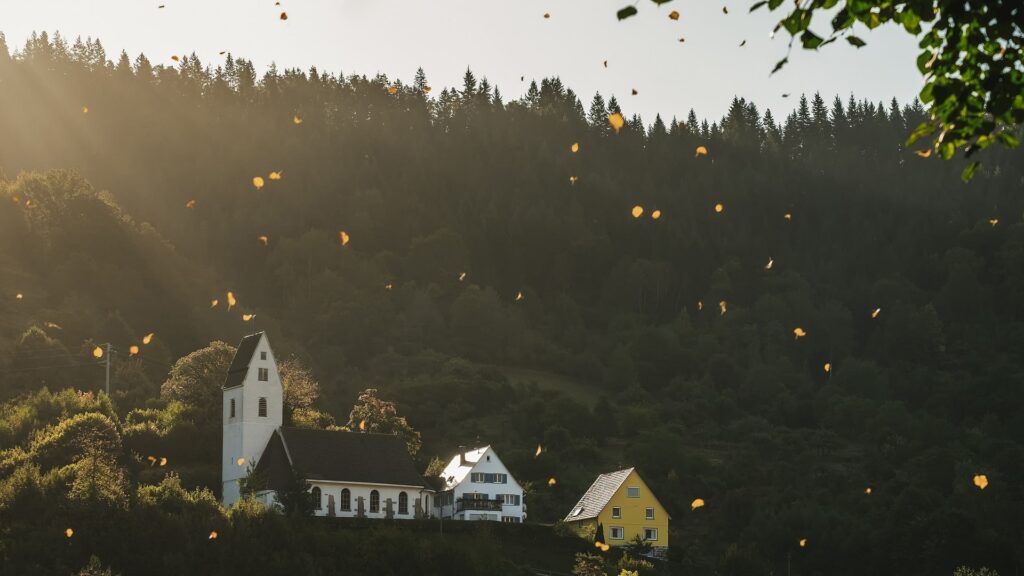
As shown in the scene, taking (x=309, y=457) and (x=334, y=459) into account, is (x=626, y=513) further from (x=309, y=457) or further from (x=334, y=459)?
(x=309, y=457)

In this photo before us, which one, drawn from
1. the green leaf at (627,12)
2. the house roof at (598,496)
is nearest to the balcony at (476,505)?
the house roof at (598,496)

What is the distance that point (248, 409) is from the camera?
84812 millimetres

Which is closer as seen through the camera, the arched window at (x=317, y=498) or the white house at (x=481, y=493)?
the arched window at (x=317, y=498)

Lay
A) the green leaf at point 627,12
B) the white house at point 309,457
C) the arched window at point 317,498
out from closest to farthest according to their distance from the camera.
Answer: the green leaf at point 627,12 < the arched window at point 317,498 < the white house at point 309,457

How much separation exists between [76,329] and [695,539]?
157 ft

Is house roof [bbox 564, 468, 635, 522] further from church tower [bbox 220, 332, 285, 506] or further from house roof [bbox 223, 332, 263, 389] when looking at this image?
house roof [bbox 223, 332, 263, 389]

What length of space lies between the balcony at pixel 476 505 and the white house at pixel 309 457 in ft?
7.53

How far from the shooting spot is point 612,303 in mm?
181500

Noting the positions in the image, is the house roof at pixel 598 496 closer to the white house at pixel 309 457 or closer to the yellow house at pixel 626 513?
the yellow house at pixel 626 513

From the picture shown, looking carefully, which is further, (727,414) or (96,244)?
(727,414)

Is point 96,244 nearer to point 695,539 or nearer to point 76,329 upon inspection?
point 76,329

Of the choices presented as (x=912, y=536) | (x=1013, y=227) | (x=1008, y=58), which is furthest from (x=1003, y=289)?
(x=1008, y=58)

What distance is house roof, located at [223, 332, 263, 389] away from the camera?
8650 centimetres

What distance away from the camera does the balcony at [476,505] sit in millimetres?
88500
